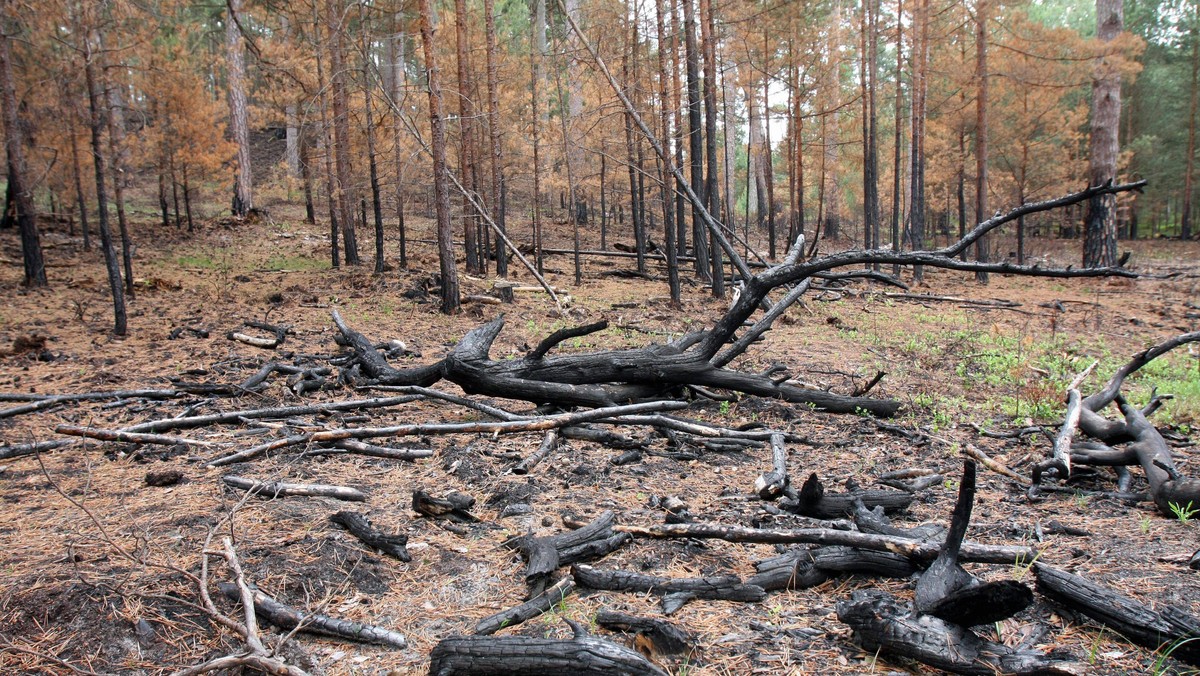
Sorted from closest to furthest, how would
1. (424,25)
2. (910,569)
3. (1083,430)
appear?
1. (910,569)
2. (1083,430)
3. (424,25)

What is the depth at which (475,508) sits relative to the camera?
4.36m

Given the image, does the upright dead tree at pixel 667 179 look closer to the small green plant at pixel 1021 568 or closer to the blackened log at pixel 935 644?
the small green plant at pixel 1021 568

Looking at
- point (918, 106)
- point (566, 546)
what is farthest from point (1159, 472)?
point (918, 106)

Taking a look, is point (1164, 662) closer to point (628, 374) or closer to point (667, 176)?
point (628, 374)

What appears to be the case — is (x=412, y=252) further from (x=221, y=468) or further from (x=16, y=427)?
(x=221, y=468)

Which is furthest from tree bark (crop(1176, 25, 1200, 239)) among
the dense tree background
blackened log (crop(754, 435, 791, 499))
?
blackened log (crop(754, 435, 791, 499))

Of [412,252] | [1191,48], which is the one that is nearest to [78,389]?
[412,252]

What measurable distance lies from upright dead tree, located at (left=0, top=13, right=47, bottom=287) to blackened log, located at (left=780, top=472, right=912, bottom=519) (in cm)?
1391

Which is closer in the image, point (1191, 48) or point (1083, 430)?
point (1083, 430)

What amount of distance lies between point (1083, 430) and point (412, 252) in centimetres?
1894

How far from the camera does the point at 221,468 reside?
4918 mm


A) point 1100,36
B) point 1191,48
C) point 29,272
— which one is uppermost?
point 1191,48

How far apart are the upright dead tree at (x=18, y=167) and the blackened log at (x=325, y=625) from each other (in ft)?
41.2

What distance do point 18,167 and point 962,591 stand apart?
51.6ft
